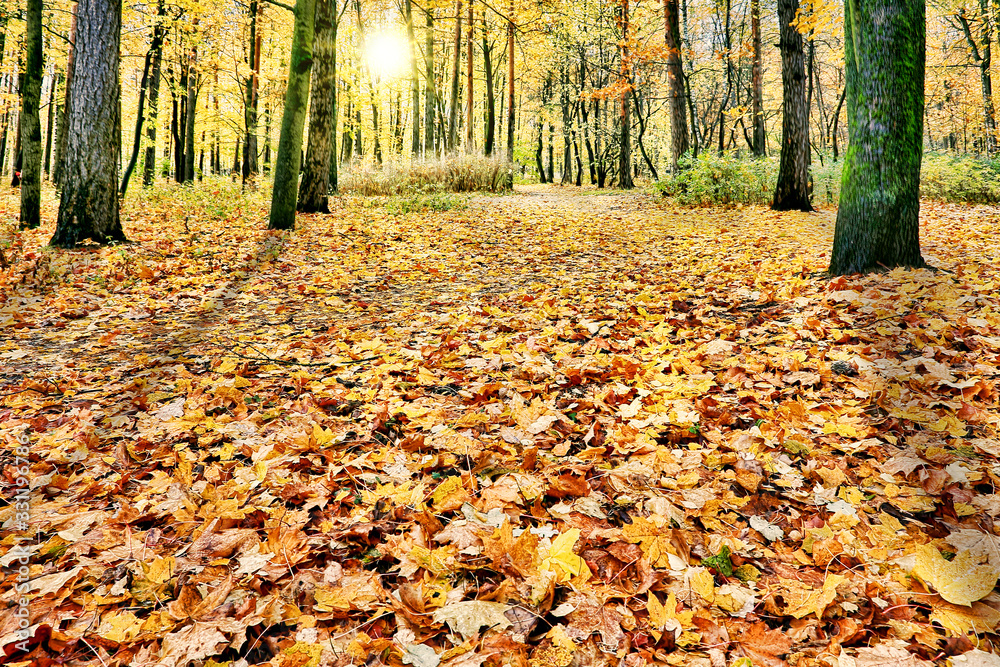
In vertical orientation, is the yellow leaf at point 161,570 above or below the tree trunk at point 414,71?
below

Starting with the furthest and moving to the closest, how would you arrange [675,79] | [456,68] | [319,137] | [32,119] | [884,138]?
1. [456,68]
2. [675,79]
3. [319,137]
4. [32,119]
5. [884,138]

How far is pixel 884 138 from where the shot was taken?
4645 millimetres

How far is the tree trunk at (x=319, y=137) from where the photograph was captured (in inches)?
406

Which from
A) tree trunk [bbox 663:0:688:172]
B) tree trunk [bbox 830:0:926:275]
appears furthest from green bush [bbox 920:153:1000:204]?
tree trunk [bbox 830:0:926:275]

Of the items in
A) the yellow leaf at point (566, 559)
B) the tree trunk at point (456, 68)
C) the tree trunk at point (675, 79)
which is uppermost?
the tree trunk at point (456, 68)

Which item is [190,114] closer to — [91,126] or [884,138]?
[91,126]

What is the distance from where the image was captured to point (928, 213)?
9.51 m

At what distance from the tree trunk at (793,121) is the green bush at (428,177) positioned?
9.03 metres

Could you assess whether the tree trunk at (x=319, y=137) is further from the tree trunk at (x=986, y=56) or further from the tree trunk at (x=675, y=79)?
the tree trunk at (x=986, y=56)

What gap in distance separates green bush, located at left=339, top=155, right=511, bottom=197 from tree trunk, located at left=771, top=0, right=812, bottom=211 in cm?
903

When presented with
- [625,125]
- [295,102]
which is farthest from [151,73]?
[625,125]

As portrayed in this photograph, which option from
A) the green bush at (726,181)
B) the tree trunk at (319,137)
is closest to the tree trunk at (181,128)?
the tree trunk at (319,137)

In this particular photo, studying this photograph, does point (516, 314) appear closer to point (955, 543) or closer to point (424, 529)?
point (424, 529)

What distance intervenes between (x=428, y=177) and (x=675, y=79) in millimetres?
7546
